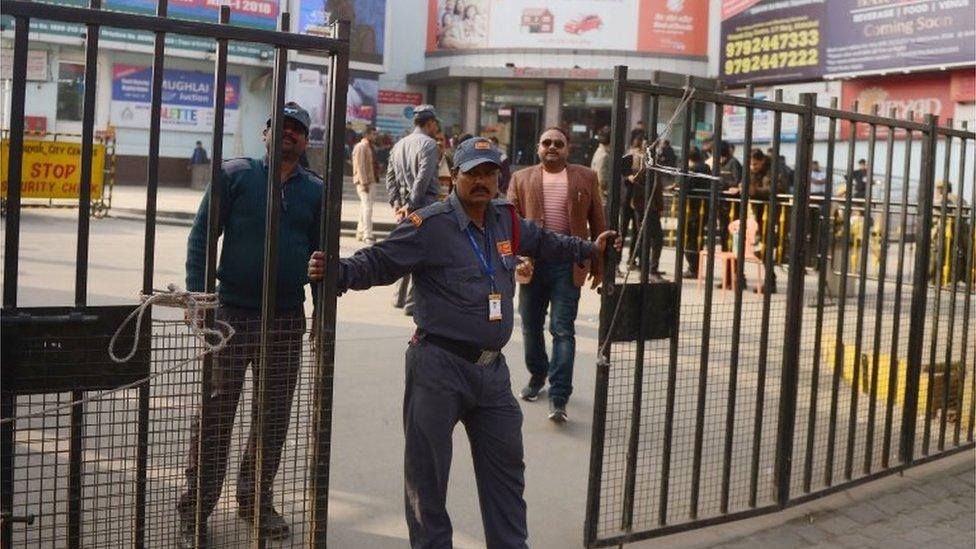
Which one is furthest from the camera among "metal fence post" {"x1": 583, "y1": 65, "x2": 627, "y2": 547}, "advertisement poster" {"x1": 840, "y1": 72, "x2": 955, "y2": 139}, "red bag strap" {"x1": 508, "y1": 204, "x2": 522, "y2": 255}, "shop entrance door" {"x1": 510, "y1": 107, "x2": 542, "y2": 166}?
"shop entrance door" {"x1": 510, "y1": 107, "x2": 542, "y2": 166}

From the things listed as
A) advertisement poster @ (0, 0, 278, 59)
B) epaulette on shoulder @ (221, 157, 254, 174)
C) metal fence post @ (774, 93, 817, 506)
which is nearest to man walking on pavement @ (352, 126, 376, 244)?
advertisement poster @ (0, 0, 278, 59)

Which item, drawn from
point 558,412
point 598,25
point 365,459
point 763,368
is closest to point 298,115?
point 365,459

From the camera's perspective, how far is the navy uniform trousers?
4273 millimetres

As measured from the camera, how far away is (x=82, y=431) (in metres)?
3.60

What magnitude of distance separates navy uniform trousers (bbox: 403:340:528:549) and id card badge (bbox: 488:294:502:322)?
0.19 metres

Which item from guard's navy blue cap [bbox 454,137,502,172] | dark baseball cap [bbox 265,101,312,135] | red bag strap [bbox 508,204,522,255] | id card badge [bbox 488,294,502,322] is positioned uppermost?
dark baseball cap [bbox 265,101,312,135]

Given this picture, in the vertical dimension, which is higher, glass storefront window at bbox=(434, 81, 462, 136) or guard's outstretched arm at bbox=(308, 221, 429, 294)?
glass storefront window at bbox=(434, 81, 462, 136)

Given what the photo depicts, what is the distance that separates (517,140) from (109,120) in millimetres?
13438

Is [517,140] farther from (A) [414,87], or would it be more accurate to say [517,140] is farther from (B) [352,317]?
(B) [352,317]

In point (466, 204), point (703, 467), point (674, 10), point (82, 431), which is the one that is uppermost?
point (674, 10)

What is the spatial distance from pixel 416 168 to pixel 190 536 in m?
6.12

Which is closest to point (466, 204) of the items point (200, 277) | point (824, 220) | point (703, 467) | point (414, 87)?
point (200, 277)

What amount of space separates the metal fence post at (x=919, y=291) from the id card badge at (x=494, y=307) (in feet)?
11.5

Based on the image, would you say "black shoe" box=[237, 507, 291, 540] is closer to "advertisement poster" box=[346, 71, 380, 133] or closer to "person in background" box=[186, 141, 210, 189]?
"person in background" box=[186, 141, 210, 189]
